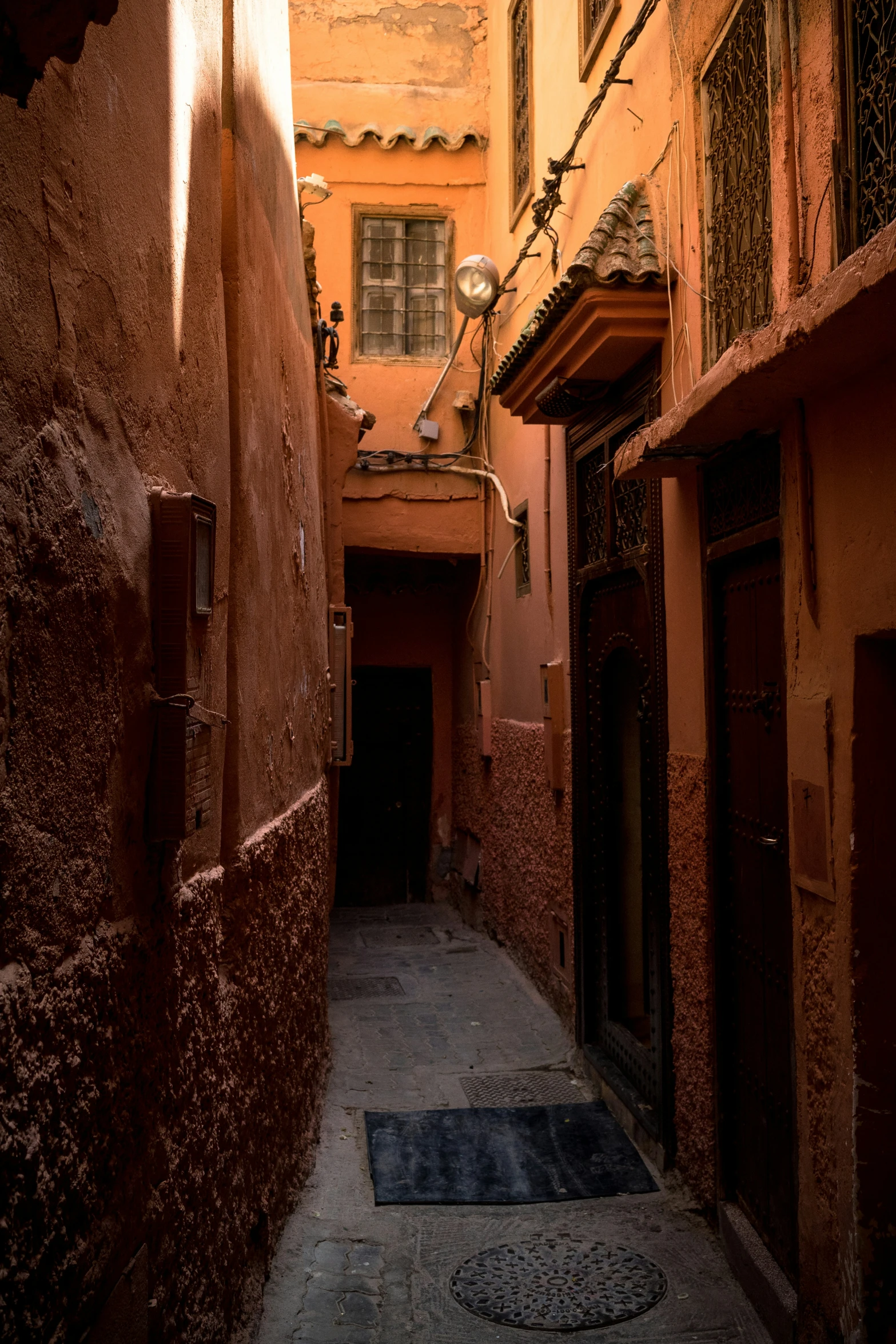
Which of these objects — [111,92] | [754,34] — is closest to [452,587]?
[754,34]

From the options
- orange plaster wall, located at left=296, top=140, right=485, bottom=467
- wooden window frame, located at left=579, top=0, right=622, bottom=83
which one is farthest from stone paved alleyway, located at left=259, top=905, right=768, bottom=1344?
wooden window frame, located at left=579, top=0, right=622, bottom=83

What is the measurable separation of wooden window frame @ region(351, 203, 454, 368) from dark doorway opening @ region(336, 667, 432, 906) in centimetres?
359

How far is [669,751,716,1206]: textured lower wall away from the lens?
4.69m

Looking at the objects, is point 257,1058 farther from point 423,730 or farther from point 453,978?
point 423,730

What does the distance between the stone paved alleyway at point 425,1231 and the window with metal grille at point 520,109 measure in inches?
251

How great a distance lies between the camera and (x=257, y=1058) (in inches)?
149

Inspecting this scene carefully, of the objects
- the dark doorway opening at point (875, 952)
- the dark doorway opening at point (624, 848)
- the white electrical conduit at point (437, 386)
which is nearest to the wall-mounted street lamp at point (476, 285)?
the white electrical conduit at point (437, 386)

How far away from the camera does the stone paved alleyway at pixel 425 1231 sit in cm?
390

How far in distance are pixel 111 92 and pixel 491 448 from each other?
27.4 feet

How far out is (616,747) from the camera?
22.1ft

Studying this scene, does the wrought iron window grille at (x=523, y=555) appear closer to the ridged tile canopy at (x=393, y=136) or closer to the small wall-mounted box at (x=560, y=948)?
the small wall-mounted box at (x=560, y=948)

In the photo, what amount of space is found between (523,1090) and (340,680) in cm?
301

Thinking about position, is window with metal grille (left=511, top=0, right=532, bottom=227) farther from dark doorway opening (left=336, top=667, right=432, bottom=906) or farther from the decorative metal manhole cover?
the decorative metal manhole cover

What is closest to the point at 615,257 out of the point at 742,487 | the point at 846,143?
the point at 742,487
